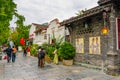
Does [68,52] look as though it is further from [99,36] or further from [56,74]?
[56,74]

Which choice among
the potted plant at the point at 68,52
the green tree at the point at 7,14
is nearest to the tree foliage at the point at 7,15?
the green tree at the point at 7,14

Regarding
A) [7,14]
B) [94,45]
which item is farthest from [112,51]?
[7,14]

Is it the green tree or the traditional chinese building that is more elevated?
the green tree

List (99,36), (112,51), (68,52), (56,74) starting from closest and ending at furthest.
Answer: (112,51), (56,74), (99,36), (68,52)

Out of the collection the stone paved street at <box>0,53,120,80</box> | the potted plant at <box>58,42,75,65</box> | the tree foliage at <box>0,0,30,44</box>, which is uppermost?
the tree foliage at <box>0,0,30,44</box>

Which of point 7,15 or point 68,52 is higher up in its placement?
point 7,15

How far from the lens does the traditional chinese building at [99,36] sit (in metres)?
11.3

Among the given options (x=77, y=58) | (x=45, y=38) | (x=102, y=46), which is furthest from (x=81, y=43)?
(x=45, y=38)

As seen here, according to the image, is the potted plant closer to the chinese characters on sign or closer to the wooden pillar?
the chinese characters on sign

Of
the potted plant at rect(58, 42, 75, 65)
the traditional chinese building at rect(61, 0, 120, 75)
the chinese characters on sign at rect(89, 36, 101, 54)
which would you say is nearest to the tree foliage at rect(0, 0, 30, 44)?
the traditional chinese building at rect(61, 0, 120, 75)

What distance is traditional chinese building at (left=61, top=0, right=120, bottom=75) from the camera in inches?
446

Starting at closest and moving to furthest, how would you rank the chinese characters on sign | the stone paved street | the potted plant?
the stone paved street
the chinese characters on sign
the potted plant

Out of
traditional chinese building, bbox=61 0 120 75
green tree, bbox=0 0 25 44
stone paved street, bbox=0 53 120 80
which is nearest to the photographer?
stone paved street, bbox=0 53 120 80

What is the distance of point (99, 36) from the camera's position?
43.4 feet
